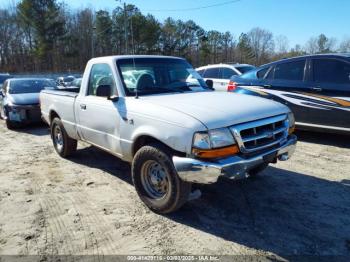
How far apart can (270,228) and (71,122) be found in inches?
147

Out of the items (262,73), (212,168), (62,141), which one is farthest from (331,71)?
(62,141)

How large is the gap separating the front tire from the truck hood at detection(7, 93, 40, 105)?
6.88 meters

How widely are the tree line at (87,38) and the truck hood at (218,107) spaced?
45.8 metres

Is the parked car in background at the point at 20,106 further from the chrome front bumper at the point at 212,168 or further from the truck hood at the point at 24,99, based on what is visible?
the chrome front bumper at the point at 212,168

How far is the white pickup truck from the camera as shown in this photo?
332 cm

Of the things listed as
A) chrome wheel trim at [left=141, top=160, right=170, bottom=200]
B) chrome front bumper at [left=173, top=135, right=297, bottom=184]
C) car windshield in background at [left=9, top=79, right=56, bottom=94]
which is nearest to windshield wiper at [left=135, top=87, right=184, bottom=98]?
chrome wheel trim at [left=141, top=160, right=170, bottom=200]

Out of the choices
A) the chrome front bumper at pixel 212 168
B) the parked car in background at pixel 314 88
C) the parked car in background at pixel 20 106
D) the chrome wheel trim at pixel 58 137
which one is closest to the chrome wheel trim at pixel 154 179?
the chrome front bumper at pixel 212 168

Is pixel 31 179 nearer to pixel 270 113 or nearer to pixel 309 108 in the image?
pixel 270 113

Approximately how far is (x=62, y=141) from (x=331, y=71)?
5.53 meters

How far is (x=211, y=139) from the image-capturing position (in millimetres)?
3281

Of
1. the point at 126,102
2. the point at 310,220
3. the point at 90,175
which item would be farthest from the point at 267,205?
the point at 90,175

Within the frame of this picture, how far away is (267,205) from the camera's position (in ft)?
13.4

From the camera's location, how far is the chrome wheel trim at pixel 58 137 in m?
6.34

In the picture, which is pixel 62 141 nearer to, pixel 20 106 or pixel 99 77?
pixel 99 77
